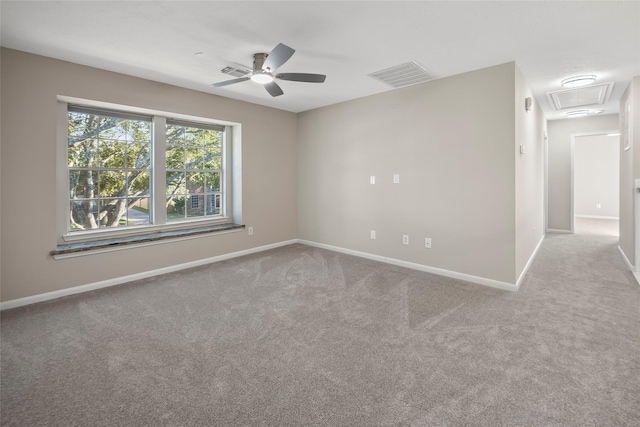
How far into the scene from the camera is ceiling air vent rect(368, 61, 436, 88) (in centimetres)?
338

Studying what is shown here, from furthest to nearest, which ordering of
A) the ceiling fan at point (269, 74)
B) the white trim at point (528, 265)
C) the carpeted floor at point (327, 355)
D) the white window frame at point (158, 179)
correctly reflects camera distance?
1. the white trim at point (528, 265)
2. the white window frame at point (158, 179)
3. the ceiling fan at point (269, 74)
4. the carpeted floor at point (327, 355)

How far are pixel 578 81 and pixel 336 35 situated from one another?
3.23m

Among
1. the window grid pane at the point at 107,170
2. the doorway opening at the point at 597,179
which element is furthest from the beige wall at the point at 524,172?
the doorway opening at the point at 597,179

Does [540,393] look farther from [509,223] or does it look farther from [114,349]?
[114,349]

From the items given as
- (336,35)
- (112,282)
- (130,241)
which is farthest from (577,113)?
(112,282)

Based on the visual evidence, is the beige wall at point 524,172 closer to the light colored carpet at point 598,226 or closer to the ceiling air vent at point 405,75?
the ceiling air vent at point 405,75

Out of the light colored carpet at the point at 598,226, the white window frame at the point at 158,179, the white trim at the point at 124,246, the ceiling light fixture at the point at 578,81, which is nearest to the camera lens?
the white trim at the point at 124,246

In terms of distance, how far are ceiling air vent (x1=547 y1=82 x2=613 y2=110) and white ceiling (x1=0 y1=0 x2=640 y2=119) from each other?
1.68ft

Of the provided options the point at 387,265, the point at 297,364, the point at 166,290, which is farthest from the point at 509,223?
the point at 166,290

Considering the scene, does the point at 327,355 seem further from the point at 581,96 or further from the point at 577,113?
the point at 577,113

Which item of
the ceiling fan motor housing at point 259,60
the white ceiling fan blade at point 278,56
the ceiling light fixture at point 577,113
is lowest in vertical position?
the white ceiling fan blade at point 278,56

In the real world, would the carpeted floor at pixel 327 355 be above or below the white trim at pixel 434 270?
below

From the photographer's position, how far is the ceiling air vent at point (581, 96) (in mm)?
4121

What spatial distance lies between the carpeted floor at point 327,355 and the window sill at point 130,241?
1.56 feet
